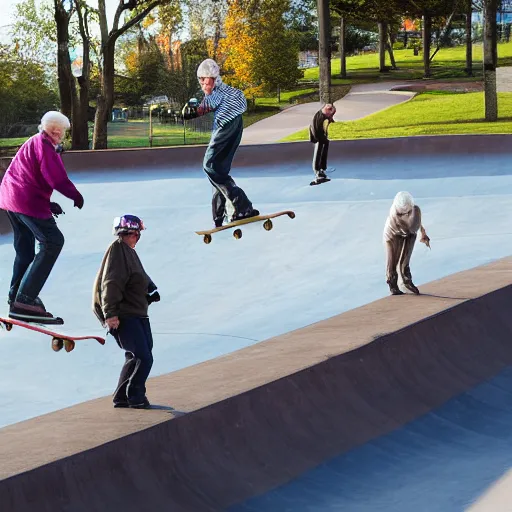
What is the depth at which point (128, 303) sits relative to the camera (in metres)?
6.69

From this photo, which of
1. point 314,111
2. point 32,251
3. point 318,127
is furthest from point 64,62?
point 32,251

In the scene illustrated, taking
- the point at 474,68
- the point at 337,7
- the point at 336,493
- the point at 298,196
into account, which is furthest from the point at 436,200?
the point at 474,68

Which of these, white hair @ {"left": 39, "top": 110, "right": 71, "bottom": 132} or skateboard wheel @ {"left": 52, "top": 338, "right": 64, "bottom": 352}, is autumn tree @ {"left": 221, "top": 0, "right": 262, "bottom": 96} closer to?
skateboard wheel @ {"left": 52, "top": 338, "right": 64, "bottom": 352}

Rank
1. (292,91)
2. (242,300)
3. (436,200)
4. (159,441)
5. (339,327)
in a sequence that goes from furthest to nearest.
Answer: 1. (292,91)
2. (436,200)
3. (242,300)
4. (339,327)
5. (159,441)

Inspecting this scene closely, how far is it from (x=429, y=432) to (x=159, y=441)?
2.68m

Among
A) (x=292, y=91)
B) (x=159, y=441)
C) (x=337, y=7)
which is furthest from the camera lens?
(x=292, y=91)

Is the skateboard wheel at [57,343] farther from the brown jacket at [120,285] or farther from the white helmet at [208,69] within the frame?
the white helmet at [208,69]

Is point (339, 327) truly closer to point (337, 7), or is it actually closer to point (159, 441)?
point (159, 441)

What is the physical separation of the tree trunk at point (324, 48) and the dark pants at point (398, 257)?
72.3ft

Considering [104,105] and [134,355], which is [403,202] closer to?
[134,355]

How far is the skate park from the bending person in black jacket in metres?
2.80

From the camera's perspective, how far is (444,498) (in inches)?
265

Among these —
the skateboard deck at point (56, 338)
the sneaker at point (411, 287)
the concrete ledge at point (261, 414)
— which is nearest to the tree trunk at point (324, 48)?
the sneaker at point (411, 287)

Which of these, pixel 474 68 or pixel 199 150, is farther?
pixel 474 68
